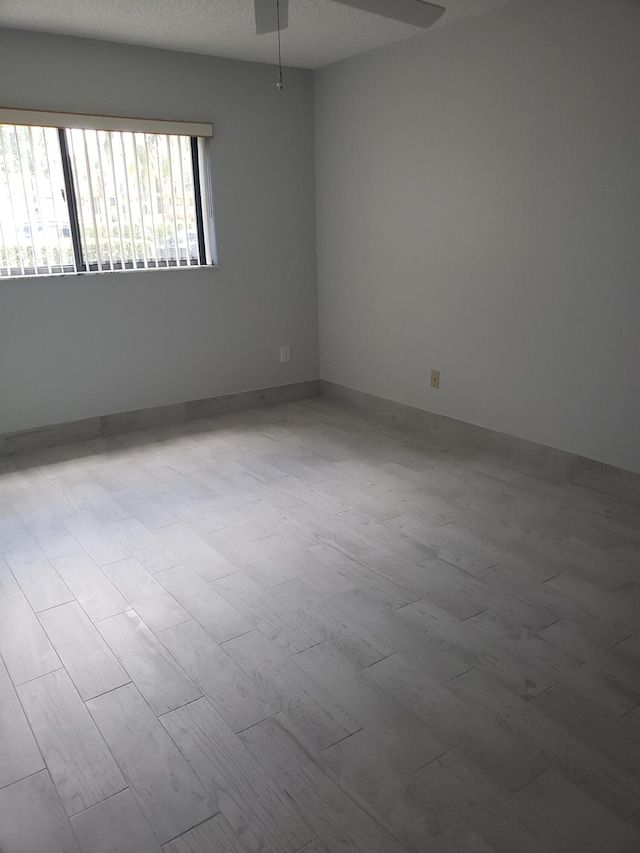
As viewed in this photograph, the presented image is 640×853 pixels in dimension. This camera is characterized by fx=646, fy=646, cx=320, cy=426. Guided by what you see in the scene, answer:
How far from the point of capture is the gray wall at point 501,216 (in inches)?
118

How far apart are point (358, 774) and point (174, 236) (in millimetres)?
3579

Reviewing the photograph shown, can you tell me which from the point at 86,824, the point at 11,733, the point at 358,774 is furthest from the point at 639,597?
the point at 11,733

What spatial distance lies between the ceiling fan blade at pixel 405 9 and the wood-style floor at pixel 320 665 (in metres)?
2.19

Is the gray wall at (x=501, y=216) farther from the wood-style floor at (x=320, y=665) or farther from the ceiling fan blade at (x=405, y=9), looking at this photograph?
the wood-style floor at (x=320, y=665)

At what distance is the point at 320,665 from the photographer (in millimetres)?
2010

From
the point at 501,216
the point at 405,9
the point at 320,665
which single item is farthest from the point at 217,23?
the point at 320,665

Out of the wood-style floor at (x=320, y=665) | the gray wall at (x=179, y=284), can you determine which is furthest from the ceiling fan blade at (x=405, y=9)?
the wood-style floor at (x=320, y=665)

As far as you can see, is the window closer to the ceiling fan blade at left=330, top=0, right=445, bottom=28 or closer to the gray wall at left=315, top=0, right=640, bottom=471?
the gray wall at left=315, top=0, right=640, bottom=471

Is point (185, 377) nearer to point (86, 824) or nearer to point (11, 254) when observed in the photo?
point (11, 254)

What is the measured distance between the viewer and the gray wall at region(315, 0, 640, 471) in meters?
3.00

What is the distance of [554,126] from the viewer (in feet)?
10.4

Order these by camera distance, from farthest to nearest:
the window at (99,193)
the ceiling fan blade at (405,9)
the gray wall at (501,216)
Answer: the window at (99,193) < the gray wall at (501,216) < the ceiling fan blade at (405,9)

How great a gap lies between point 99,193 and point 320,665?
3.17 m

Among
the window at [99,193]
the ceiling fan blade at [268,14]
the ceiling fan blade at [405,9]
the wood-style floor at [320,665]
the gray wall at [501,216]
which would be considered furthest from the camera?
the window at [99,193]
